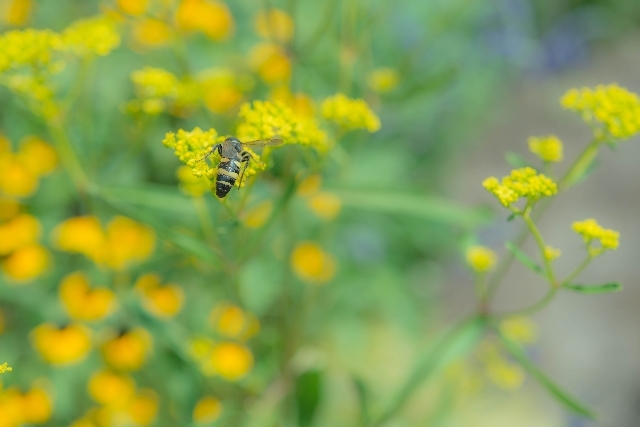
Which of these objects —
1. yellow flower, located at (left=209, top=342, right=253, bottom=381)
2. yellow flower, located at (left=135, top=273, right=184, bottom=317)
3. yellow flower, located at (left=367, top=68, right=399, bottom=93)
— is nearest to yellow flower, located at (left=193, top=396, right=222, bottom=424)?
yellow flower, located at (left=209, top=342, right=253, bottom=381)

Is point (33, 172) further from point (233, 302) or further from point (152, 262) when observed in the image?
point (233, 302)

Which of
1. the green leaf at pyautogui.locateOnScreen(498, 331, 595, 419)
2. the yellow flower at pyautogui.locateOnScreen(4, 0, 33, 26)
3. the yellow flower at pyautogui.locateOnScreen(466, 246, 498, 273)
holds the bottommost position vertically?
the green leaf at pyautogui.locateOnScreen(498, 331, 595, 419)

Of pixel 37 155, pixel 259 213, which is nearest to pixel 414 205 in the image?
pixel 259 213

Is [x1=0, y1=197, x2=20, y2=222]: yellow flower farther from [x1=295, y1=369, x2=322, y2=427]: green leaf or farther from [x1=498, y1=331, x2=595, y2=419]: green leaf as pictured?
[x1=498, y1=331, x2=595, y2=419]: green leaf

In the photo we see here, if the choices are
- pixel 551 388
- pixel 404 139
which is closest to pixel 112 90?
pixel 404 139

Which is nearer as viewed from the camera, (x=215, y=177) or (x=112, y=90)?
(x=215, y=177)

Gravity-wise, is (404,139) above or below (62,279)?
above
